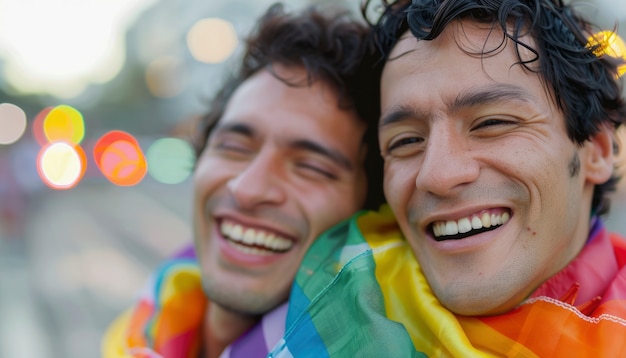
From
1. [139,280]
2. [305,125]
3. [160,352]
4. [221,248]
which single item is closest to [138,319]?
[160,352]

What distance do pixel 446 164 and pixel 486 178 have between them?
0.11 meters

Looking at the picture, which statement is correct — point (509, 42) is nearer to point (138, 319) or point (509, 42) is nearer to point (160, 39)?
point (138, 319)

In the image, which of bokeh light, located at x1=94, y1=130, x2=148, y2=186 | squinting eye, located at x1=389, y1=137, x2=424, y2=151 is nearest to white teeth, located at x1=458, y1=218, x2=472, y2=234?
squinting eye, located at x1=389, y1=137, x2=424, y2=151

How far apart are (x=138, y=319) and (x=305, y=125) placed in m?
1.27

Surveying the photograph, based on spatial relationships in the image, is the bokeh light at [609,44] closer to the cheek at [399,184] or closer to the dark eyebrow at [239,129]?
the cheek at [399,184]

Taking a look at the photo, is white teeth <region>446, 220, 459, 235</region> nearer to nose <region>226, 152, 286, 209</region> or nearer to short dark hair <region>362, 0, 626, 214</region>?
short dark hair <region>362, 0, 626, 214</region>

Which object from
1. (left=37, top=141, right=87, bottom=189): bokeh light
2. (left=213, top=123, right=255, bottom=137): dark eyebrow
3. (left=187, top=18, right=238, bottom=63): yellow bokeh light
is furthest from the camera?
(left=187, top=18, right=238, bottom=63): yellow bokeh light

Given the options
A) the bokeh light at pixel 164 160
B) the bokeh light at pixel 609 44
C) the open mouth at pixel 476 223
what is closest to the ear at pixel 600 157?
the bokeh light at pixel 609 44

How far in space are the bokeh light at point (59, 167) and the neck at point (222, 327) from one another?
19925 mm

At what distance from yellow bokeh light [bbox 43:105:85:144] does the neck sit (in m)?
37.5

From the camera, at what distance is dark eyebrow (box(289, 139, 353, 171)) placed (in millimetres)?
2332

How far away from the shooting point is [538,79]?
1.73 metres

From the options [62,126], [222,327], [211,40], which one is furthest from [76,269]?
[62,126]

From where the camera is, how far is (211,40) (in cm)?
4053
